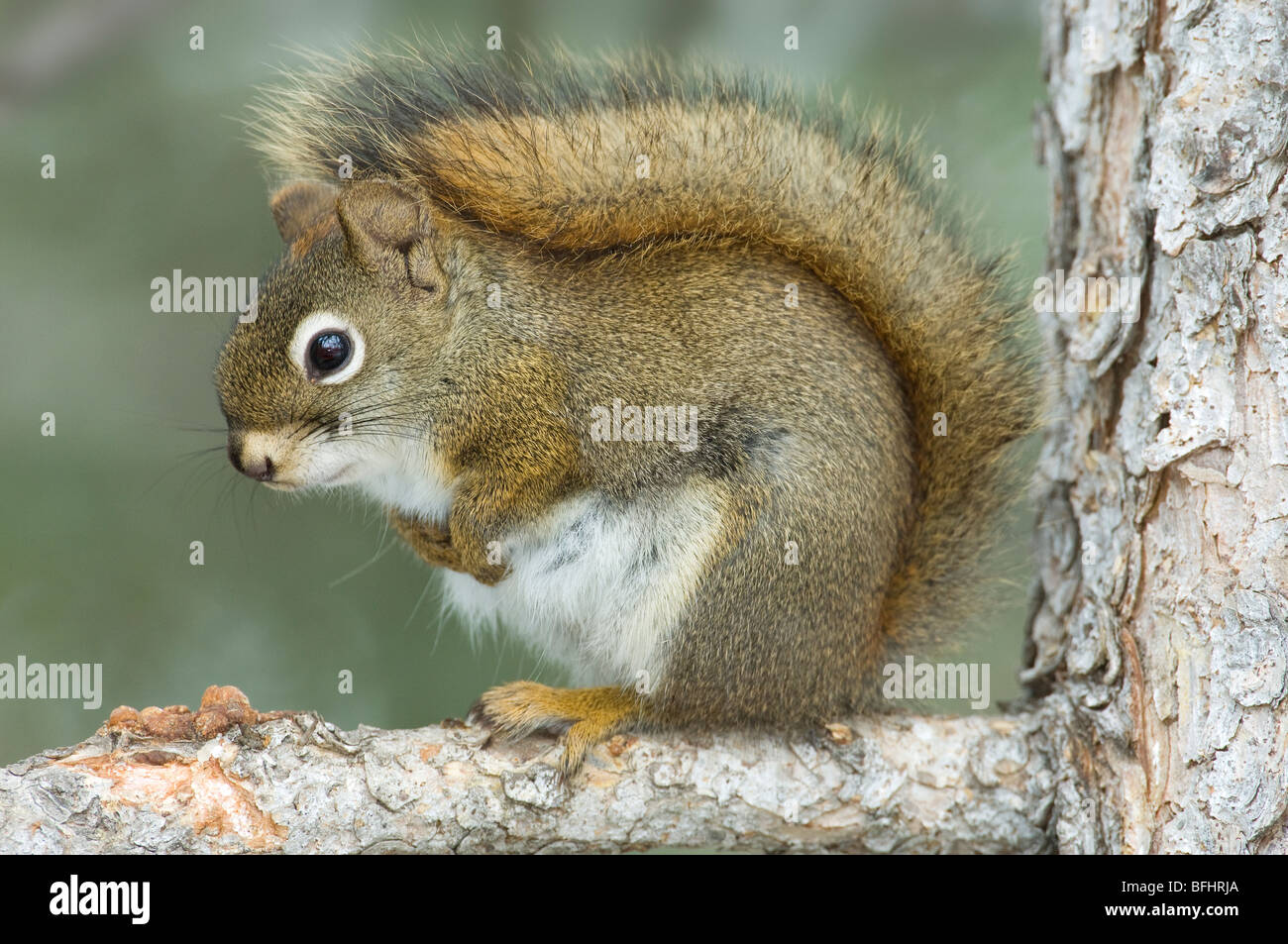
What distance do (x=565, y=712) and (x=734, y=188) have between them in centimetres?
92

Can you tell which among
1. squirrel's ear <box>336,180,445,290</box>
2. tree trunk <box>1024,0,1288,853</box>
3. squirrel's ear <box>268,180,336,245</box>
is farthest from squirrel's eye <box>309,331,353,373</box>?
tree trunk <box>1024,0,1288,853</box>

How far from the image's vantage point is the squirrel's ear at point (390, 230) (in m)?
1.81

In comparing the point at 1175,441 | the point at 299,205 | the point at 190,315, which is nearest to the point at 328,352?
the point at 299,205

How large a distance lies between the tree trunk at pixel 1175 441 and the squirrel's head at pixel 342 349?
1119mm

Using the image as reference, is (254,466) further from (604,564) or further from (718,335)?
(718,335)

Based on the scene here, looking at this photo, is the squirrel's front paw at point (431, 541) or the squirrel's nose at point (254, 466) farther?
the squirrel's front paw at point (431, 541)

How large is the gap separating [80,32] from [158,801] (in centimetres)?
178

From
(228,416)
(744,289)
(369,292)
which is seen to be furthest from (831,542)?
(228,416)

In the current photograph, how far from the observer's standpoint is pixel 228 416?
183cm

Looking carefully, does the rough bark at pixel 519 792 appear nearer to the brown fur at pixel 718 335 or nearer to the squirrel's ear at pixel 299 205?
the brown fur at pixel 718 335

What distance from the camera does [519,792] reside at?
174 centimetres

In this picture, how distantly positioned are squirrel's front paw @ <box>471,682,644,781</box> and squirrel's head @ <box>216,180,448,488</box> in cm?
45

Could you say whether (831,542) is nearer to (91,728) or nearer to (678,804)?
(678,804)

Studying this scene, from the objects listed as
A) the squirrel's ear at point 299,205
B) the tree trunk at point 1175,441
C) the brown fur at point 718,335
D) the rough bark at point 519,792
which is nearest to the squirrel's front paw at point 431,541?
the brown fur at point 718,335
